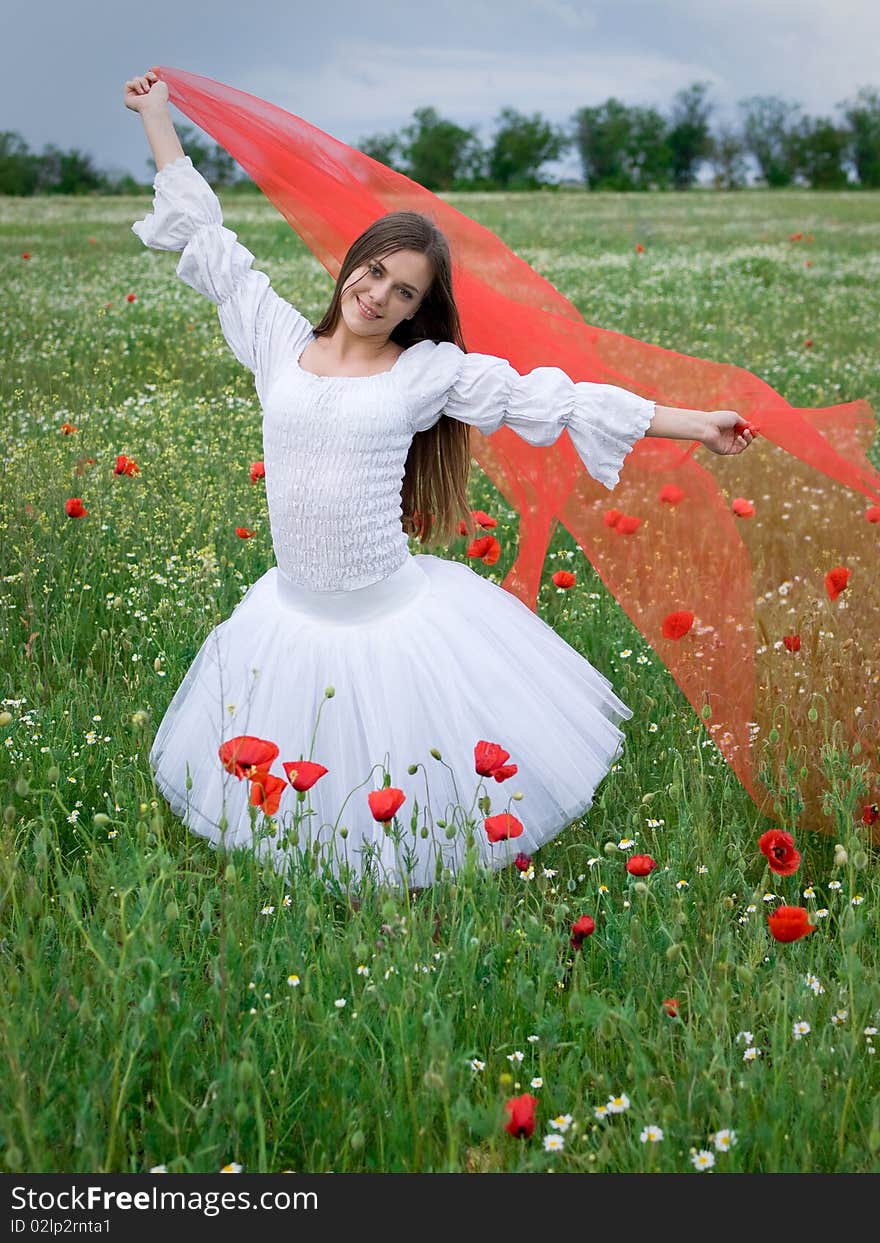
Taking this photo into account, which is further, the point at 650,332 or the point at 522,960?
the point at 650,332

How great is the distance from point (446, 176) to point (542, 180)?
6849 millimetres

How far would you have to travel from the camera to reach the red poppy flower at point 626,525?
13.8 feet

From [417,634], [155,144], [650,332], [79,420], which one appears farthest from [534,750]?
[650,332]

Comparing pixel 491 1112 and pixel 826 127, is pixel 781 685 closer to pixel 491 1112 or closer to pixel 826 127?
pixel 491 1112

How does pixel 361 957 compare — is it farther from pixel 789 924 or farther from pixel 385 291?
pixel 385 291

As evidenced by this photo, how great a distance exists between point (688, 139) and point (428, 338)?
100549mm

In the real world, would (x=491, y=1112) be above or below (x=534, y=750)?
below

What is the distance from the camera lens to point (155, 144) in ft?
12.9

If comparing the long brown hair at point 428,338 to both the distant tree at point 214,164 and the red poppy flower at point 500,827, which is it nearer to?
the red poppy flower at point 500,827

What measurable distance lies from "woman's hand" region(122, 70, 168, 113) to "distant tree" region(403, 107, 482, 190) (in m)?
72.1

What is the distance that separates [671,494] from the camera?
432cm

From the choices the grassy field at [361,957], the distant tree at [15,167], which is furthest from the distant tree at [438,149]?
Answer: the grassy field at [361,957]

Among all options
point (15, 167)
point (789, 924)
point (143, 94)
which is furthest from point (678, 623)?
point (15, 167)

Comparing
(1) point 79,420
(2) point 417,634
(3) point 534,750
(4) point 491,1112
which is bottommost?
(4) point 491,1112
